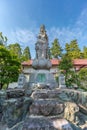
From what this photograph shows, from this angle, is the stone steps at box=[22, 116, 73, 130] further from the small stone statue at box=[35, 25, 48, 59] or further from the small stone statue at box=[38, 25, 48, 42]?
the small stone statue at box=[38, 25, 48, 42]

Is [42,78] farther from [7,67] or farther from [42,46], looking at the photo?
[7,67]

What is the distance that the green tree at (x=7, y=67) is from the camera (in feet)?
68.4

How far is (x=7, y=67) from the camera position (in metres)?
21.0

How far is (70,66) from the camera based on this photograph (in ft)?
81.1


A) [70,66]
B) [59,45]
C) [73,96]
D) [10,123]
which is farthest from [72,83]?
[59,45]

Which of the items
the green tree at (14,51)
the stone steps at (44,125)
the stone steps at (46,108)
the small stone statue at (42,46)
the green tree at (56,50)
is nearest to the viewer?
the stone steps at (44,125)

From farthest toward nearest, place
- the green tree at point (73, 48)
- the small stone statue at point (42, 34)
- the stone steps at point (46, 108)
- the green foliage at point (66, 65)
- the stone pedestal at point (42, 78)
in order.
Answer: the green tree at point (73, 48) → the green foliage at point (66, 65) → the small stone statue at point (42, 34) → the stone pedestal at point (42, 78) → the stone steps at point (46, 108)

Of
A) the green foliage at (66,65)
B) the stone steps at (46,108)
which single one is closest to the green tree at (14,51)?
the green foliage at (66,65)

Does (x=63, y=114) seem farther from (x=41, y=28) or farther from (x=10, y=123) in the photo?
(x=41, y=28)

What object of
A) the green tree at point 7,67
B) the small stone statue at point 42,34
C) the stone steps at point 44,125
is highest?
the small stone statue at point 42,34

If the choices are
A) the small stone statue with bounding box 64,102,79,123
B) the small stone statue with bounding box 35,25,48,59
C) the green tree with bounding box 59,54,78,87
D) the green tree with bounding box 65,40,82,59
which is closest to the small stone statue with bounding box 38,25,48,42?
the small stone statue with bounding box 35,25,48,59

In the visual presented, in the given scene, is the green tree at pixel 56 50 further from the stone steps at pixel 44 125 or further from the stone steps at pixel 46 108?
the stone steps at pixel 44 125

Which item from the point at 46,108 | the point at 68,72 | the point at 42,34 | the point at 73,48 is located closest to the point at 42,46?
the point at 42,34

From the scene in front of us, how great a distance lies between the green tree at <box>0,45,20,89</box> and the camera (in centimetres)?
2086
